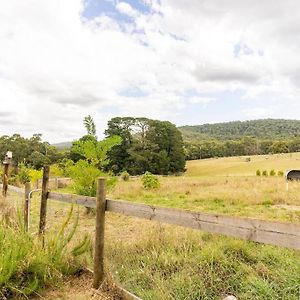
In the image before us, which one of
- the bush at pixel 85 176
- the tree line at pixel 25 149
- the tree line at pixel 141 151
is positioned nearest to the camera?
the bush at pixel 85 176

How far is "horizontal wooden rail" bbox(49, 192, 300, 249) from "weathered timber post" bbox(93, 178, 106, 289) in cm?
23

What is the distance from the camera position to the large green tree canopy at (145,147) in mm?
56281

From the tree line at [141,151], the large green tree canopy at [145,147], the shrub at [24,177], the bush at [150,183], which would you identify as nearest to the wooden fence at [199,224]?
the bush at [150,183]

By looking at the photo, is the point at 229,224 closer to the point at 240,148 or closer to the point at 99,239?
the point at 99,239

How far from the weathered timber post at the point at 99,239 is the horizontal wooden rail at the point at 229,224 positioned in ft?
0.75

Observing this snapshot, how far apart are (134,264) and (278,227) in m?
2.43

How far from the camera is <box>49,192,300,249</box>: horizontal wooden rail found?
2.54 meters

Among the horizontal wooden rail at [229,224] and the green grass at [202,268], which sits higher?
the horizontal wooden rail at [229,224]

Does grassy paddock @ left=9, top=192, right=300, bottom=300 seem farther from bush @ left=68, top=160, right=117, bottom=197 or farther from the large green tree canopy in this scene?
the large green tree canopy

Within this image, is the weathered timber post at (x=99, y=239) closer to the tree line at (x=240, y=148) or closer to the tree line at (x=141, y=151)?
the tree line at (x=141, y=151)

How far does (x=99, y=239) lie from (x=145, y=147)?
53.6 meters

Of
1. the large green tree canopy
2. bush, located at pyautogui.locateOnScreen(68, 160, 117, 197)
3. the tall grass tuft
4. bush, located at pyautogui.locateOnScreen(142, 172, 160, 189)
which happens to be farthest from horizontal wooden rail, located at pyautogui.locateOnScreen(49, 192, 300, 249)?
the large green tree canopy

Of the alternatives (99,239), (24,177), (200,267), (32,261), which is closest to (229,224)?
(200,267)

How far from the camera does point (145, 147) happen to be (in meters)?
57.8
